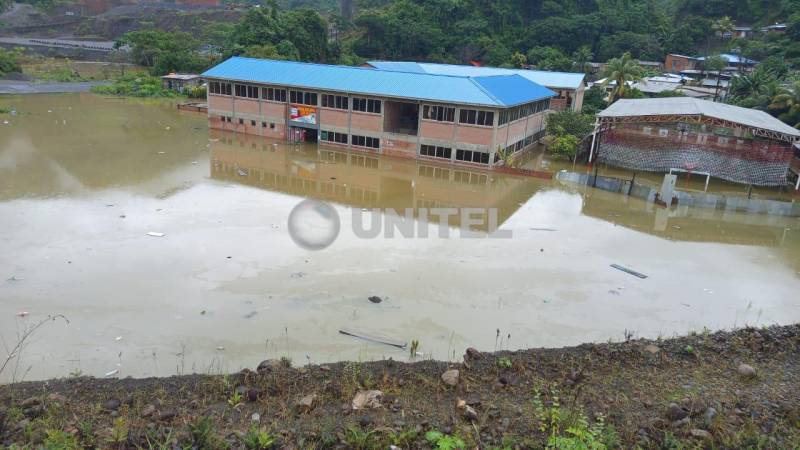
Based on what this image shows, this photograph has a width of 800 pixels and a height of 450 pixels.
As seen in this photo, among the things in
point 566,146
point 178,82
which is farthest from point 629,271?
point 178,82

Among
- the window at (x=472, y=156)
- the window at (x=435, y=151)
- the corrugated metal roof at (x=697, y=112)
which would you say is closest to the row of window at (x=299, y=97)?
the window at (x=435, y=151)

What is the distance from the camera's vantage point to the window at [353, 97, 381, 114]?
33.7 m

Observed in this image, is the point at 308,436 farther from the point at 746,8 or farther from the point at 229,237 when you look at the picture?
the point at 746,8

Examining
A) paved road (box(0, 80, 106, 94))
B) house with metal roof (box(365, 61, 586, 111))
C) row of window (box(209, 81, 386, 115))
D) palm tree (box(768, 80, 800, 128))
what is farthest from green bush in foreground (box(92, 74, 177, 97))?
palm tree (box(768, 80, 800, 128))

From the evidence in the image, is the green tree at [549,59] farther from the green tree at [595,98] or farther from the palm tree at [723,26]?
the palm tree at [723,26]

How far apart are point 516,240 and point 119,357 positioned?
1348 centimetres

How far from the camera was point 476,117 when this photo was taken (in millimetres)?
31062

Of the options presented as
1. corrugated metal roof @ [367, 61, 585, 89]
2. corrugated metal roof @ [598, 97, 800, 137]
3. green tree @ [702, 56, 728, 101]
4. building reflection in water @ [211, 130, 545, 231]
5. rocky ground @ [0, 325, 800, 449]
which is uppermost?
green tree @ [702, 56, 728, 101]

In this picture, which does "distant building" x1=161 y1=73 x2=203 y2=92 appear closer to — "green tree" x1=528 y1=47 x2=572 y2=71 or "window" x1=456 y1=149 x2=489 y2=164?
"window" x1=456 y1=149 x2=489 y2=164

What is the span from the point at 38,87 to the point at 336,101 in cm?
3536

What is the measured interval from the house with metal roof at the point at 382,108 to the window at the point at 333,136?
0.07m

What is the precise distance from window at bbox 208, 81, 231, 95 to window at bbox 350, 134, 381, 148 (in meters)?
10.6

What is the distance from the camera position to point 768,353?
39.2 feet

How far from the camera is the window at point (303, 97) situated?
3581 centimetres
